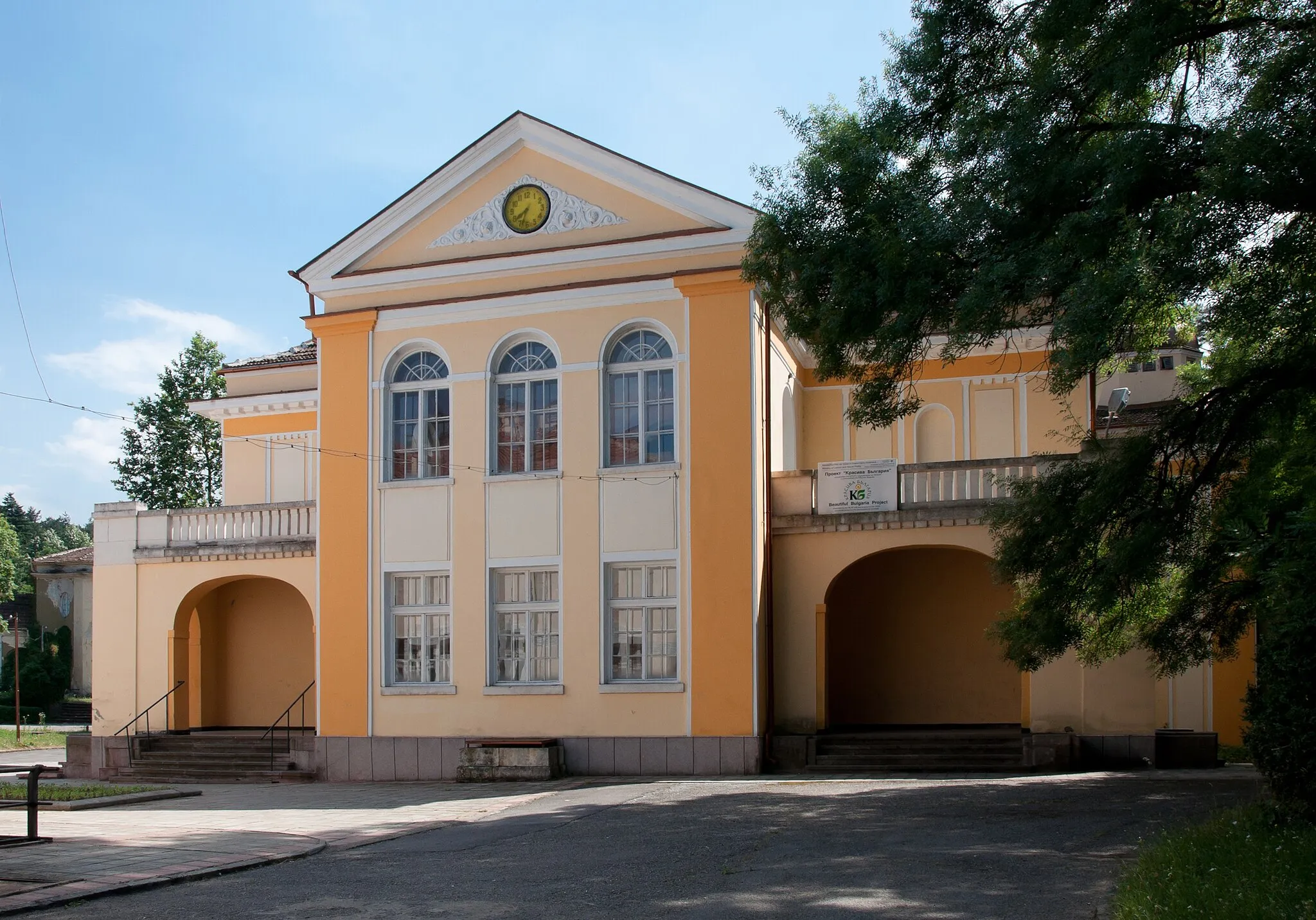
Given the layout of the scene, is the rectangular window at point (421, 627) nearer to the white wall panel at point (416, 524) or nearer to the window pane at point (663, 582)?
the white wall panel at point (416, 524)

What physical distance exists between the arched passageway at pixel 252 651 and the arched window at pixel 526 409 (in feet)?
22.6

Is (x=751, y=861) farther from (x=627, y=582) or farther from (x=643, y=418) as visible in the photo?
(x=643, y=418)

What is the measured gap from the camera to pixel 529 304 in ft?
69.9

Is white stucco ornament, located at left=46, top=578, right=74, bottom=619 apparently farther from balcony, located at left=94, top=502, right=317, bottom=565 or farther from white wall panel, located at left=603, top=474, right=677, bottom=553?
white wall panel, located at left=603, top=474, right=677, bottom=553

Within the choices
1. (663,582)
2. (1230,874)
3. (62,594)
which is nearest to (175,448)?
(62,594)

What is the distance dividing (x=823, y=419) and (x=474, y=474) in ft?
23.5

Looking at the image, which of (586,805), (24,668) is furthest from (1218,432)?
(24,668)

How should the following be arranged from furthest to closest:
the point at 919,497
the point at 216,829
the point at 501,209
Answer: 1. the point at 501,209
2. the point at 919,497
3. the point at 216,829

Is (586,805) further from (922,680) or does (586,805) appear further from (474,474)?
(922,680)

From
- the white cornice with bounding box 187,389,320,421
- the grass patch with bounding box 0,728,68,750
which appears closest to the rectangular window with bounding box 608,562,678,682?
the white cornice with bounding box 187,389,320,421

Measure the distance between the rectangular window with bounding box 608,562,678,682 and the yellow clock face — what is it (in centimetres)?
565

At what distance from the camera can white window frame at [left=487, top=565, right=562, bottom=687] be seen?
2092cm

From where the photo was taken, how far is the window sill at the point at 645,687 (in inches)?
790

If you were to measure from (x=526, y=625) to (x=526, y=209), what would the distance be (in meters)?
6.68
